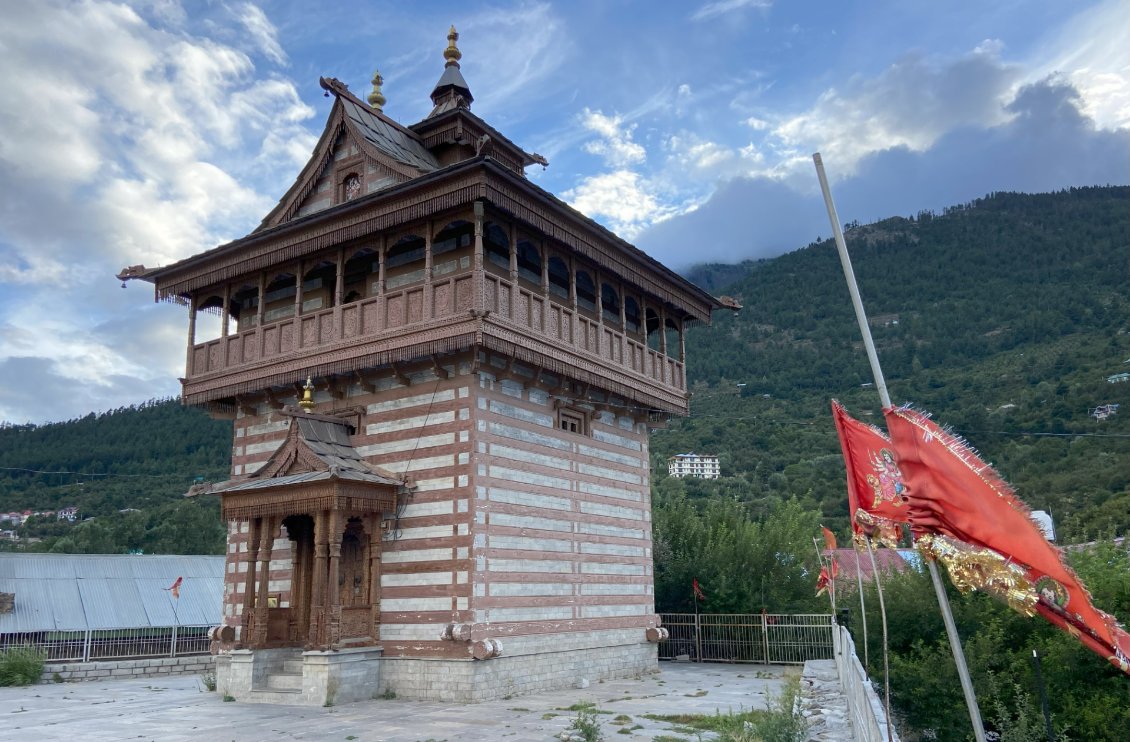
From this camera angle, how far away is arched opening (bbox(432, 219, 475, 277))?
18.7m

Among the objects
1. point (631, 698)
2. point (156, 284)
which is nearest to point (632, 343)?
point (631, 698)

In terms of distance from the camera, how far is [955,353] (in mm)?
74938

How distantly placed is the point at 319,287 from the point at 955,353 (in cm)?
6649

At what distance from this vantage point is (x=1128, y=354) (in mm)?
59812

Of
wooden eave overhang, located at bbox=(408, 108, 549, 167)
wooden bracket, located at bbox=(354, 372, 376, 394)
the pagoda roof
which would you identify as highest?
wooden eave overhang, located at bbox=(408, 108, 549, 167)

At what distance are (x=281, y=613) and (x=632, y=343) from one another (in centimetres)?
996

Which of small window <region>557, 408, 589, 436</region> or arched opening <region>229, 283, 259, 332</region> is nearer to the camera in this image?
small window <region>557, 408, 589, 436</region>

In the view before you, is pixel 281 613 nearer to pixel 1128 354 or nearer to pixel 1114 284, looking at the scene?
pixel 1128 354

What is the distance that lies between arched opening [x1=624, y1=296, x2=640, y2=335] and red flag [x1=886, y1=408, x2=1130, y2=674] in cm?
1872

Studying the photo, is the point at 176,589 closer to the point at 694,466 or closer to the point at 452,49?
the point at 452,49

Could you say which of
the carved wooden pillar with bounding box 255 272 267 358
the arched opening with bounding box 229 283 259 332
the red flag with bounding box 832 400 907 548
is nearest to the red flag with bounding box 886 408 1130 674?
the red flag with bounding box 832 400 907 548

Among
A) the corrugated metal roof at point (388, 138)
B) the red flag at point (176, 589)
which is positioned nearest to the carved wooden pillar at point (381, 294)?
the corrugated metal roof at point (388, 138)

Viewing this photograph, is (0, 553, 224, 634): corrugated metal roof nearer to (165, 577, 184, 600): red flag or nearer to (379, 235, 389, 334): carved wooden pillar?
(165, 577, 184, 600): red flag

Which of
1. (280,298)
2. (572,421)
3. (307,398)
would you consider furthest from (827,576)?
(280,298)
